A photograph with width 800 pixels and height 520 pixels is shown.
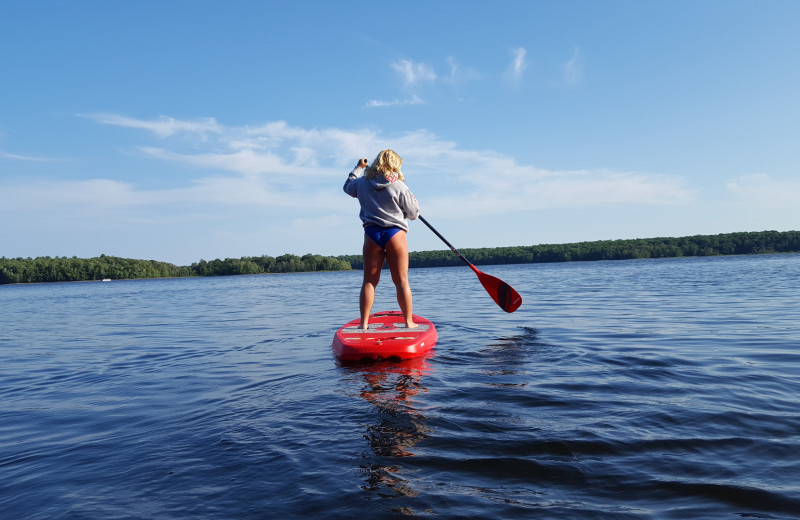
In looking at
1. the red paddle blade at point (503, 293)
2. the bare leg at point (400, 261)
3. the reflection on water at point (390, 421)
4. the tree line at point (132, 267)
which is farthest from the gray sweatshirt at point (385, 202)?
the tree line at point (132, 267)

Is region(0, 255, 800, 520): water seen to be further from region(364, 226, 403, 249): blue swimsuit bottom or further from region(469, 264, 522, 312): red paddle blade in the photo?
region(469, 264, 522, 312): red paddle blade

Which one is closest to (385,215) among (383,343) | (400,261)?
(400,261)

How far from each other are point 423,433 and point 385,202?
3451mm

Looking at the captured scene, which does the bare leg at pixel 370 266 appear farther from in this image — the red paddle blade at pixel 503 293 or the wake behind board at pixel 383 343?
the red paddle blade at pixel 503 293

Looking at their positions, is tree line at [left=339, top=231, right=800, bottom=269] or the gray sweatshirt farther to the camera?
tree line at [left=339, top=231, right=800, bottom=269]

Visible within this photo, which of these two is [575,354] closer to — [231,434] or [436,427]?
[436,427]

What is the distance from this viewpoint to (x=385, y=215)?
611 centimetres

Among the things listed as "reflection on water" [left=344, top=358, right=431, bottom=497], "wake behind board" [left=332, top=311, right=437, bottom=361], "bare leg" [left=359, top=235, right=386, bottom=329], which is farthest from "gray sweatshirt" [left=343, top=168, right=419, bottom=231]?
"reflection on water" [left=344, top=358, right=431, bottom=497]

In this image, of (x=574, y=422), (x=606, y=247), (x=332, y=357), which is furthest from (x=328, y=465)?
(x=606, y=247)

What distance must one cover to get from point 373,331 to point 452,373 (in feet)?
5.28

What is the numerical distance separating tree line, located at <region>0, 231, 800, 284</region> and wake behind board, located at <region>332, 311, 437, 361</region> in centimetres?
7698

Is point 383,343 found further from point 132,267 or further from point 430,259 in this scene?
point 132,267

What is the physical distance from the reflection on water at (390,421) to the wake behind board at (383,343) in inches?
5.9

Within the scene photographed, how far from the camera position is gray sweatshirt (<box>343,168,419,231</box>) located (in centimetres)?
Result: 610
